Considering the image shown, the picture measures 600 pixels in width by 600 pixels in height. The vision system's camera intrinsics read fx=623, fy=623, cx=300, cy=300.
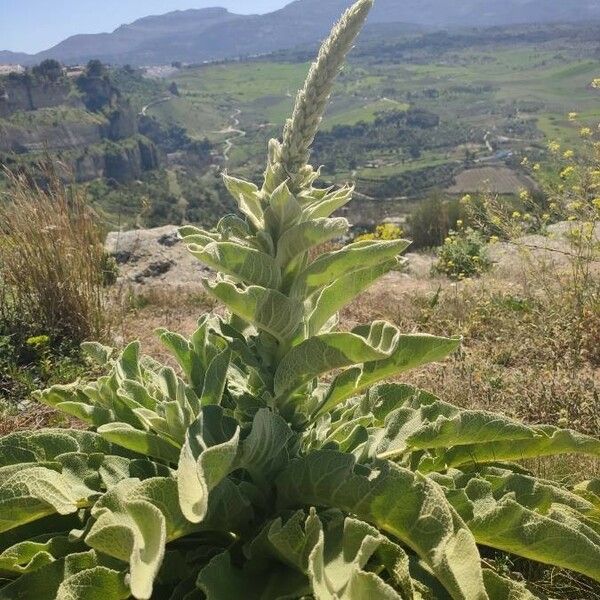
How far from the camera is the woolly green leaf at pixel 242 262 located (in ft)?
6.53

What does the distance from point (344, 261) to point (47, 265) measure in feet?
16.5

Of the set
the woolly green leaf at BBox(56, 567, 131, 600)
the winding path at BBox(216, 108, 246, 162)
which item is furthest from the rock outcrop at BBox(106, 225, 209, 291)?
the winding path at BBox(216, 108, 246, 162)

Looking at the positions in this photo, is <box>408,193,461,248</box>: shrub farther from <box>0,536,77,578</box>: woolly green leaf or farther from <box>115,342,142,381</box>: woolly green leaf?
<box>0,536,77,578</box>: woolly green leaf

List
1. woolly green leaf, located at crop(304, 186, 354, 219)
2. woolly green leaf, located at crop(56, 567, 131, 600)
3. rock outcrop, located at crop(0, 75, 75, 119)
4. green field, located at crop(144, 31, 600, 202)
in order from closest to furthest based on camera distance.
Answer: woolly green leaf, located at crop(56, 567, 131, 600)
woolly green leaf, located at crop(304, 186, 354, 219)
rock outcrop, located at crop(0, 75, 75, 119)
green field, located at crop(144, 31, 600, 202)

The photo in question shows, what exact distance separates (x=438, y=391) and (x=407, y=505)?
110 inches

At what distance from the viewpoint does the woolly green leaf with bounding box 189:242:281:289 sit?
6.53ft

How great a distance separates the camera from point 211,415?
85.4 inches

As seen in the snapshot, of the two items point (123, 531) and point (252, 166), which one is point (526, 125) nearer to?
point (252, 166)

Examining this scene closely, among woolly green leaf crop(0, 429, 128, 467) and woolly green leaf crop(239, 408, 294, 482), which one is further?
woolly green leaf crop(0, 429, 128, 467)

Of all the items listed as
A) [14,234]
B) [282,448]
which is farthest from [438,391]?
[14,234]

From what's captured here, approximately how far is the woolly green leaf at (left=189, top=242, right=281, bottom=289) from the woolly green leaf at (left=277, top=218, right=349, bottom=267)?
0.20 feet

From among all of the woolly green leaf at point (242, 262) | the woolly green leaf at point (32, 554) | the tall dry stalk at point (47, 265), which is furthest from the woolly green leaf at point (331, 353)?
the tall dry stalk at point (47, 265)

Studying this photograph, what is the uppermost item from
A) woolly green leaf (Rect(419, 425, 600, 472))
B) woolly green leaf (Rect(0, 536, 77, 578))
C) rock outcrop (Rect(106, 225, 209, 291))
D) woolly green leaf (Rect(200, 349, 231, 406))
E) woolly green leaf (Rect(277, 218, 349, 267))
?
woolly green leaf (Rect(277, 218, 349, 267))

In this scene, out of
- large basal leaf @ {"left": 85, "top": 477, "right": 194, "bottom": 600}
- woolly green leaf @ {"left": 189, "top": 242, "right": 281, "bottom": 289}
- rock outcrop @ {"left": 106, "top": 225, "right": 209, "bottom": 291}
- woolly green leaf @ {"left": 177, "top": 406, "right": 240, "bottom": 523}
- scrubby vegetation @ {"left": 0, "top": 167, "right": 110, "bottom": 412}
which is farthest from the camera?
rock outcrop @ {"left": 106, "top": 225, "right": 209, "bottom": 291}
